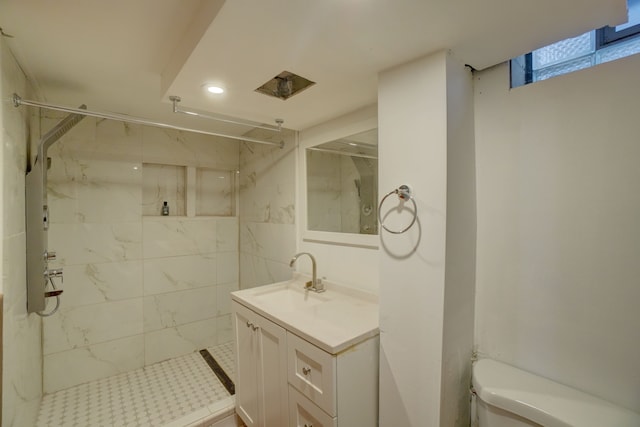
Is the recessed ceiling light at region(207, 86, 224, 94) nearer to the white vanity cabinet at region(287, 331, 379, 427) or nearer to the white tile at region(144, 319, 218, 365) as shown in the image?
the white vanity cabinet at region(287, 331, 379, 427)

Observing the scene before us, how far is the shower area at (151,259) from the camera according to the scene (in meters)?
2.01

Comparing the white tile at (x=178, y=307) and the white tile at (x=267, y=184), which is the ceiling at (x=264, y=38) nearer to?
the white tile at (x=267, y=184)

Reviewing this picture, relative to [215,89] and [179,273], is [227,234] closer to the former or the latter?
[179,273]

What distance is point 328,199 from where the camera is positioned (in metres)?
1.98

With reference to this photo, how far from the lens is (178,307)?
257 cm

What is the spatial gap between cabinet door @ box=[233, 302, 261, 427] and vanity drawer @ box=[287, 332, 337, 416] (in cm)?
34

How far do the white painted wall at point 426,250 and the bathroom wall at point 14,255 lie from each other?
159 centimetres

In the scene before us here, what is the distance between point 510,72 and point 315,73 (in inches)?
33.2

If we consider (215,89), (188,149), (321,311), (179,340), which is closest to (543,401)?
(321,311)

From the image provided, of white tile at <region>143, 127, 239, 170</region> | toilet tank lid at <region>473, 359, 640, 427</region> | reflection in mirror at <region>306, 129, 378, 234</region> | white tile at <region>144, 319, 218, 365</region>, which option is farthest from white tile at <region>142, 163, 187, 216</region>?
toilet tank lid at <region>473, 359, 640, 427</region>

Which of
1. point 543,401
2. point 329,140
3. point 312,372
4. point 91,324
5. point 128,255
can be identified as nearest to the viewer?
point 543,401

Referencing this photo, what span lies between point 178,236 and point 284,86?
1772 millimetres

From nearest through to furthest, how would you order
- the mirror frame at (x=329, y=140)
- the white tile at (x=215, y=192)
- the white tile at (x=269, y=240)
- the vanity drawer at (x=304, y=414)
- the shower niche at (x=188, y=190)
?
the vanity drawer at (x=304, y=414) → the mirror frame at (x=329, y=140) → the white tile at (x=269, y=240) → the shower niche at (x=188, y=190) → the white tile at (x=215, y=192)

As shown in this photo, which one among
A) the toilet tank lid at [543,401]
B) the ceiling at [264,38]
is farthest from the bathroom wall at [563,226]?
the ceiling at [264,38]
